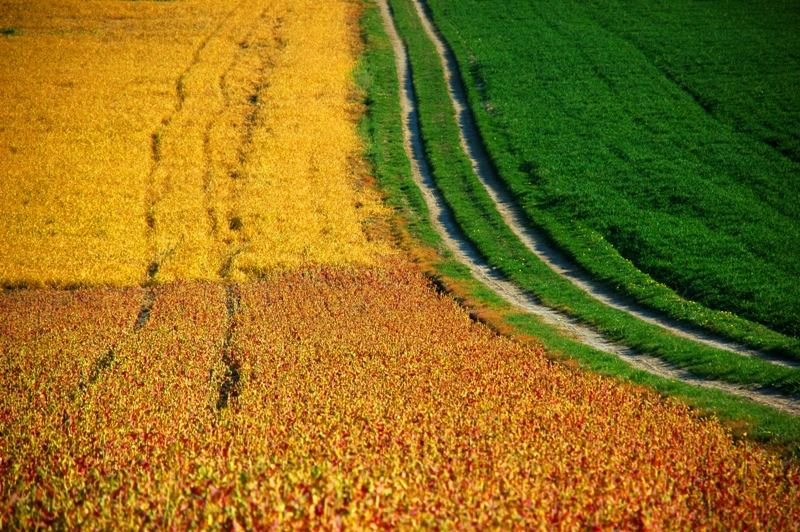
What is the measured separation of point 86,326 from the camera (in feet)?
69.3

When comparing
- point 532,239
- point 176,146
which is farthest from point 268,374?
point 176,146

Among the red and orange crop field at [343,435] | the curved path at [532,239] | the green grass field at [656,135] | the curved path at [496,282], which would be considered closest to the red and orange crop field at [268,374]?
the red and orange crop field at [343,435]

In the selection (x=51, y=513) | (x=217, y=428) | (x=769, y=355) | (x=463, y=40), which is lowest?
(x=463, y=40)

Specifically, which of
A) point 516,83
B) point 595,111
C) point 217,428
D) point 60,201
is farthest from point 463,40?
point 217,428

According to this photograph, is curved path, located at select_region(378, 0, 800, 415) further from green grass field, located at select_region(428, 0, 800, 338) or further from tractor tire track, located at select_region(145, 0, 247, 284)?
tractor tire track, located at select_region(145, 0, 247, 284)

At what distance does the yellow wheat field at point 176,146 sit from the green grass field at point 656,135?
826cm

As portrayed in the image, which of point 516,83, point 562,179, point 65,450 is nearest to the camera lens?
point 65,450

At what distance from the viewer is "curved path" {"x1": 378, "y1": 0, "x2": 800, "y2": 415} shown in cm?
1753

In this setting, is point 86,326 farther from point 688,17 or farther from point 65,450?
point 688,17

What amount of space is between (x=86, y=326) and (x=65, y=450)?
960 centimetres

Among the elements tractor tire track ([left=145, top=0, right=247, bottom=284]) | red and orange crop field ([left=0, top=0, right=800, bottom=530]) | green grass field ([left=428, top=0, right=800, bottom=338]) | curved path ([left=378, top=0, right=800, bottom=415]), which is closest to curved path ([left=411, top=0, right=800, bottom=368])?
green grass field ([left=428, top=0, right=800, bottom=338])

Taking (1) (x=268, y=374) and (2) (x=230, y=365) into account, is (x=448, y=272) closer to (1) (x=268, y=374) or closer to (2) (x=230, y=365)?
(2) (x=230, y=365)

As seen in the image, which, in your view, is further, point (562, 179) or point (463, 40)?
point (463, 40)

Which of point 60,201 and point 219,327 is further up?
point 219,327
